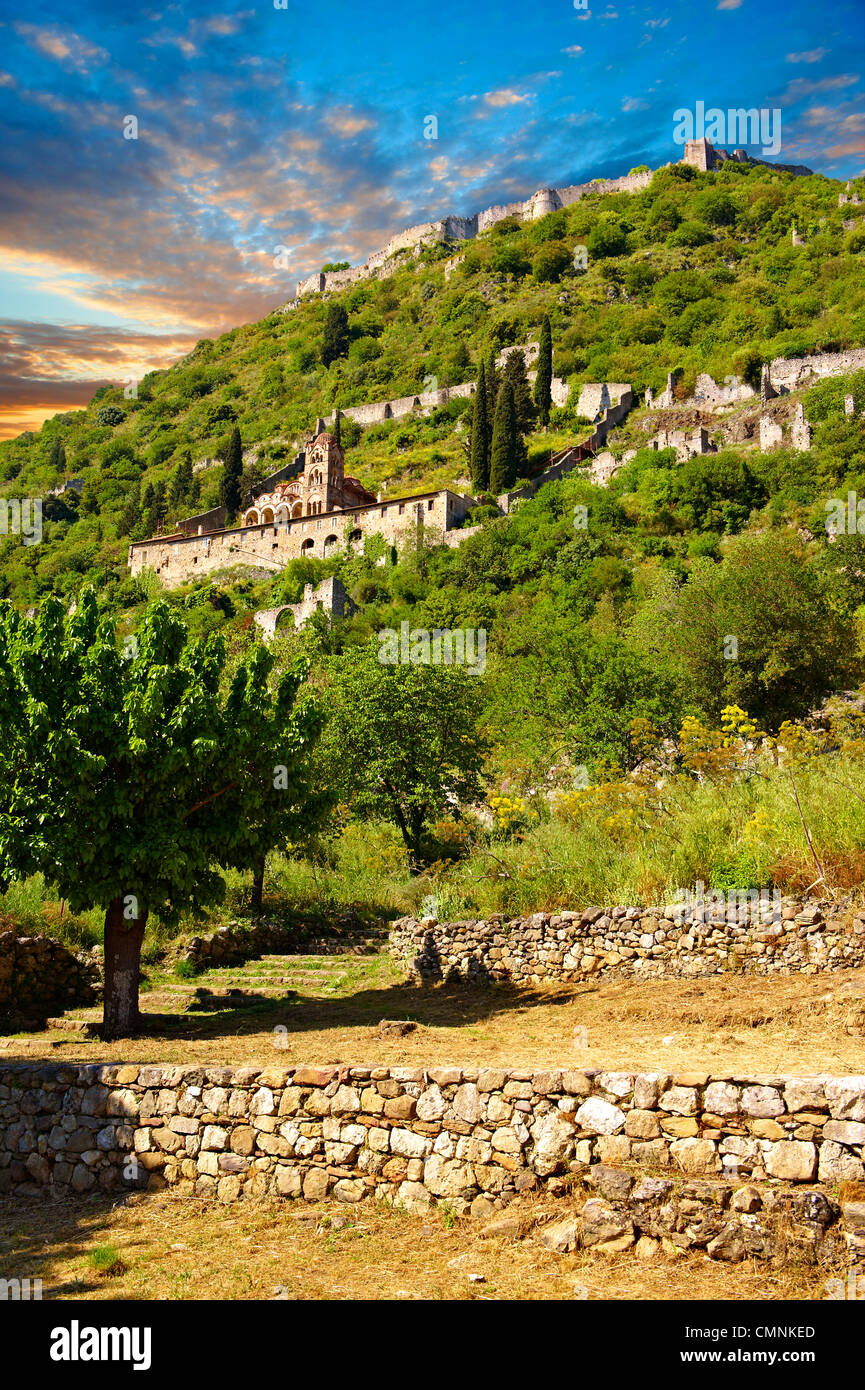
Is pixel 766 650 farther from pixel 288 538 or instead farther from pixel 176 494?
pixel 176 494

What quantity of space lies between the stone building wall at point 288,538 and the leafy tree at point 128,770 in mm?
52434

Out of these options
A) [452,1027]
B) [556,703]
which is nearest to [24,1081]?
[452,1027]

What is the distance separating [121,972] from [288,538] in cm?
6412

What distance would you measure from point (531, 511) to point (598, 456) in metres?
8.45

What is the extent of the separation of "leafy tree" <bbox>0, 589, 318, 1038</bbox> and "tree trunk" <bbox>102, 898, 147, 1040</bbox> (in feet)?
0.05

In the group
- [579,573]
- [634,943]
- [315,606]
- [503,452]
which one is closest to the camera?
[634,943]

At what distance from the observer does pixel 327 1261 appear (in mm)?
5445

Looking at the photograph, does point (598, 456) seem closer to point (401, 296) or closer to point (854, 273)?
point (854, 273)

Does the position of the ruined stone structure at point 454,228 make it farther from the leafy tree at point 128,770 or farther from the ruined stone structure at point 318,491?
the leafy tree at point 128,770

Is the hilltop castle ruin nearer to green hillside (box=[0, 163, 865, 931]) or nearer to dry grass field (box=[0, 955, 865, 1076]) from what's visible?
green hillside (box=[0, 163, 865, 931])

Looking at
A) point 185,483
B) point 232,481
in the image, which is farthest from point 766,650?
point 185,483

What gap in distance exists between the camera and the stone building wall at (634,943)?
10234mm

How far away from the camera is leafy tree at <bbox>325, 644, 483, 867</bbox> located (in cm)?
2144

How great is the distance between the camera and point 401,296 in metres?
144
